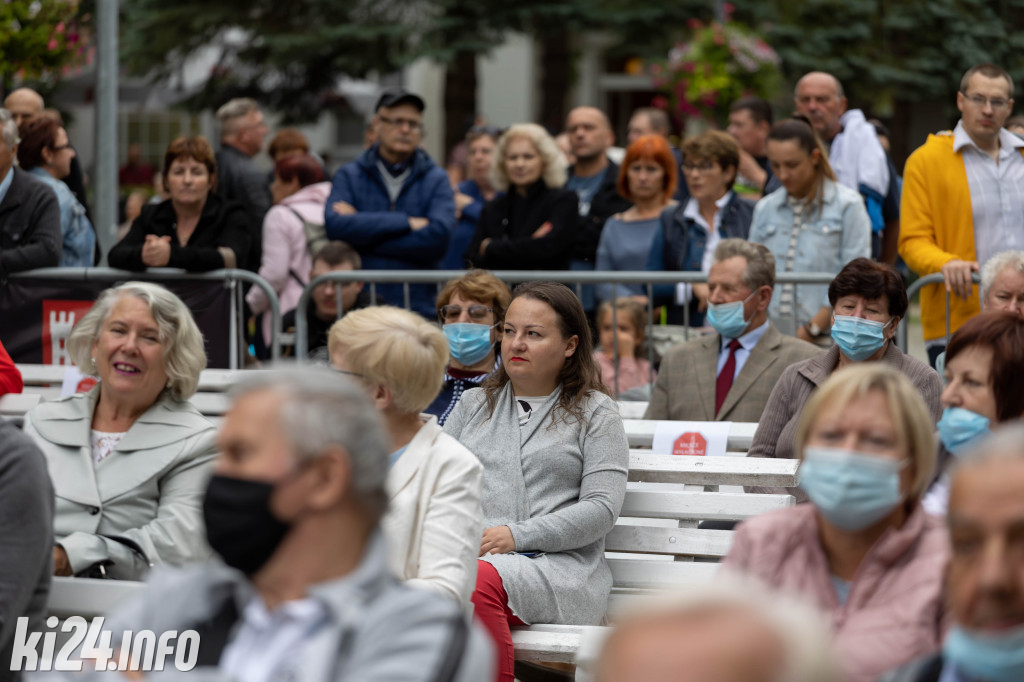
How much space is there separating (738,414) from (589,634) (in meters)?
2.16

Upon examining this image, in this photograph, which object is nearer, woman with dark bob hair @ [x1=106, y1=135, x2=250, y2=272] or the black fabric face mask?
the black fabric face mask

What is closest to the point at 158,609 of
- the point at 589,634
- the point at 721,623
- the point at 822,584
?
the point at 721,623

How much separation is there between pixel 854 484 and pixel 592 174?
6861 millimetres

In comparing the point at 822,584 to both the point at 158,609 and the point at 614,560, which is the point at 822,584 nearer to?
the point at 158,609

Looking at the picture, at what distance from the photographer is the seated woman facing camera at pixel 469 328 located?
6.47 metres

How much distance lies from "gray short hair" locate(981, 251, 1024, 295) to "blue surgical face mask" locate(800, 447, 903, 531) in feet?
9.48

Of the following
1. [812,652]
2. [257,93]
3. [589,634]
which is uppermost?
[257,93]

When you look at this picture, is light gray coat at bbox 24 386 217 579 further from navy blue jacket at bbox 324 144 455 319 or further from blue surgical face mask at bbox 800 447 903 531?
navy blue jacket at bbox 324 144 455 319

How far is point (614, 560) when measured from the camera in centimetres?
548

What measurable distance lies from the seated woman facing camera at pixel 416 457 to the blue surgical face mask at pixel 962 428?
56.2 inches

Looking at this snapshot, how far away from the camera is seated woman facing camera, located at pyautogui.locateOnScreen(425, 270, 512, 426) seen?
6.47 meters

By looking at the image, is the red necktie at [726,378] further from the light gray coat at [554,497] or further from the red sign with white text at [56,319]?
the red sign with white text at [56,319]

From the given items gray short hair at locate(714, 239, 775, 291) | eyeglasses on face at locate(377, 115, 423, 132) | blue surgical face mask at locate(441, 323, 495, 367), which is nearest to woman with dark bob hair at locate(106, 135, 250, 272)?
eyeglasses on face at locate(377, 115, 423, 132)

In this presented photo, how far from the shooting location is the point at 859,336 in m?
5.89
